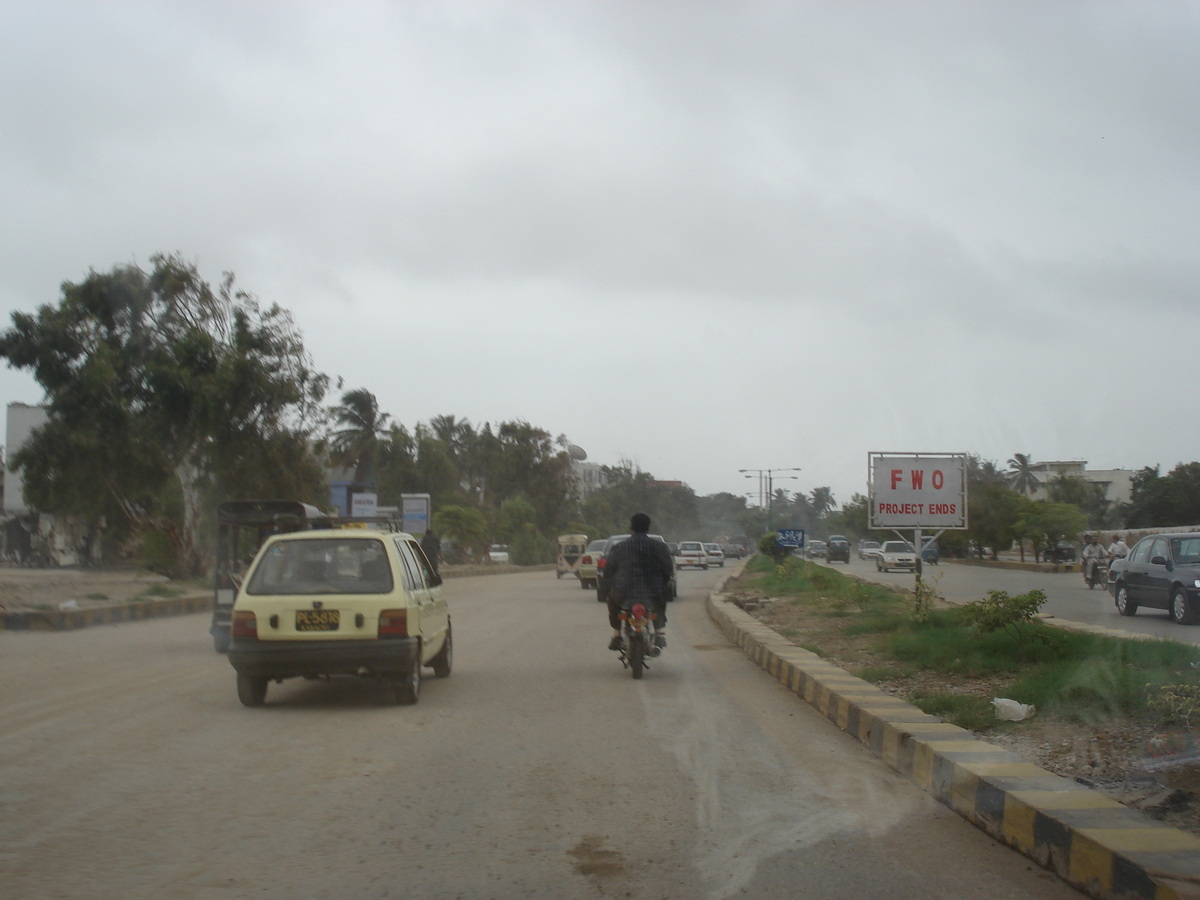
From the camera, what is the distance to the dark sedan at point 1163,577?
1590 cm

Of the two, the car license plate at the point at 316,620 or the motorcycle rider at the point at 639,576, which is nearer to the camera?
the car license plate at the point at 316,620

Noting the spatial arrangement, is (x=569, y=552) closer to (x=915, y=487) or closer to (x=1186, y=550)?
(x=915, y=487)

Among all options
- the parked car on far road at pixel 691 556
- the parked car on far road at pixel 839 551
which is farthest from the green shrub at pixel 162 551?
the parked car on far road at pixel 839 551

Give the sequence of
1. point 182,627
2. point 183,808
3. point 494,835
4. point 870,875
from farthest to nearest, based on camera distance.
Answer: point 182,627, point 183,808, point 494,835, point 870,875

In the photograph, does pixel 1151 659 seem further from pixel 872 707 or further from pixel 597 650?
pixel 597 650

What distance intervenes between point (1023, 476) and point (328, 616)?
236 ft

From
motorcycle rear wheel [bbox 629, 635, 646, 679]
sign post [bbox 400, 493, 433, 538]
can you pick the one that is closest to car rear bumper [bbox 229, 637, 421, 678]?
motorcycle rear wheel [bbox 629, 635, 646, 679]

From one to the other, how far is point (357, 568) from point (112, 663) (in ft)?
15.5

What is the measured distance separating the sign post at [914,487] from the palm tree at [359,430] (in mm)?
44708

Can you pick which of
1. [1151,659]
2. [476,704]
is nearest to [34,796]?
[476,704]

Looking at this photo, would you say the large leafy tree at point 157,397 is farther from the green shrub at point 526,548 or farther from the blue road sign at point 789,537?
the green shrub at point 526,548

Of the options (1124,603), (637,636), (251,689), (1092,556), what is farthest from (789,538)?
(251,689)

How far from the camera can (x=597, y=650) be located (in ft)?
44.1

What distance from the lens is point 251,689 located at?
8.56 m
